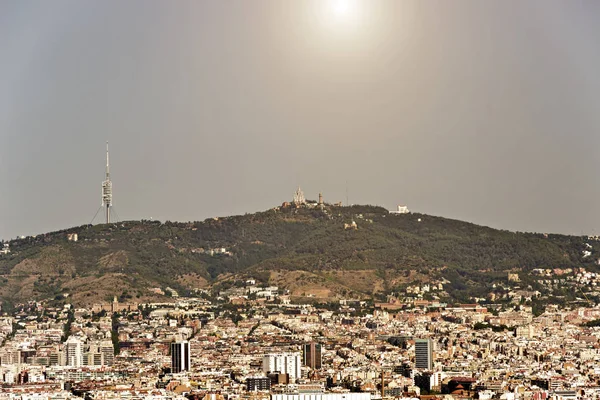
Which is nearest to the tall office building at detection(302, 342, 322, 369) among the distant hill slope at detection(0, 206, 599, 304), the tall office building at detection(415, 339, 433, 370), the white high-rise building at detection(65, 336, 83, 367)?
the tall office building at detection(415, 339, 433, 370)

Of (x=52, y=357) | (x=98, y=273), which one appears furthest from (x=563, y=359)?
(x=98, y=273)

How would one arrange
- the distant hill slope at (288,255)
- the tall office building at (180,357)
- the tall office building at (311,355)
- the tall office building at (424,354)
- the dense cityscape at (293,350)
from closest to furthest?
the dense cityscape at (293,350) → the tall office building at (180,357) → the tall office building at (311,355) → the tall office building at (424,354) → the distant hill slope at (288,255)

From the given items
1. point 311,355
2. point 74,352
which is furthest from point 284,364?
point 74,352

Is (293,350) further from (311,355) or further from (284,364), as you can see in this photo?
(284,364)

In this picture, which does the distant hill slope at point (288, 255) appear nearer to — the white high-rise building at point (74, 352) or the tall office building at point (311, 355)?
the white high-rise building at point (74, 352)

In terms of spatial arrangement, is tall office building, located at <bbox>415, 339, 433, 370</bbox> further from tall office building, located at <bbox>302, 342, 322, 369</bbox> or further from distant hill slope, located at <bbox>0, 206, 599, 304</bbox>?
distant hill slope, located at <bbox>0, 206, 599, 304</bbox>

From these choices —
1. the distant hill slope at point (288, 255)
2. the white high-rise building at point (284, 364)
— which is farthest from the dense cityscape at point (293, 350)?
the distant hill slope at point (288, 255)
